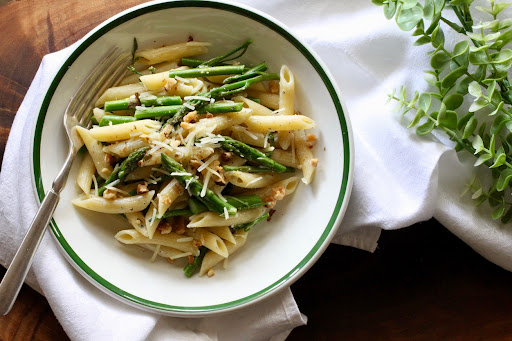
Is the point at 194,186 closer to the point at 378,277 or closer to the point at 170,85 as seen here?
the point at 170,85

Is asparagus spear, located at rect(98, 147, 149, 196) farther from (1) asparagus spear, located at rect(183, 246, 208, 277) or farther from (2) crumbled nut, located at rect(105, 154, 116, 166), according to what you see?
(1) asparagus spear, located at rect(183, 246, 208, 277)

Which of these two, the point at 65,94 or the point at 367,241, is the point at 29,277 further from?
the point at 367,241

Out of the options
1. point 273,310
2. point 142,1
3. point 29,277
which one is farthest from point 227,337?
point 142,1

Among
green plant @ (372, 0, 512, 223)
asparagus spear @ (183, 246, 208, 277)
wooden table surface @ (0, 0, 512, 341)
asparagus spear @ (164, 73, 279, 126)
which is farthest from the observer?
wooden table surface @ (0, 0, 512, 341)

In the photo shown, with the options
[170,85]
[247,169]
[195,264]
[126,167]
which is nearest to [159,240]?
[195,264]

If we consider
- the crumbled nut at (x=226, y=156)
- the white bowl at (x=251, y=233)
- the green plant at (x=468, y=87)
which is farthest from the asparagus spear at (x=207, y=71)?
the green plant at (x=468, y=87)

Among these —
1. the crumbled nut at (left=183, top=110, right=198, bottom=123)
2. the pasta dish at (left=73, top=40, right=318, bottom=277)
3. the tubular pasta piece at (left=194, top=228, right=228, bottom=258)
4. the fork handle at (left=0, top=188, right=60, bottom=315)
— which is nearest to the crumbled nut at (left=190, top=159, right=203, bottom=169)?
the pasta dish at (left=73, top=40, right=318, bottom=277)
